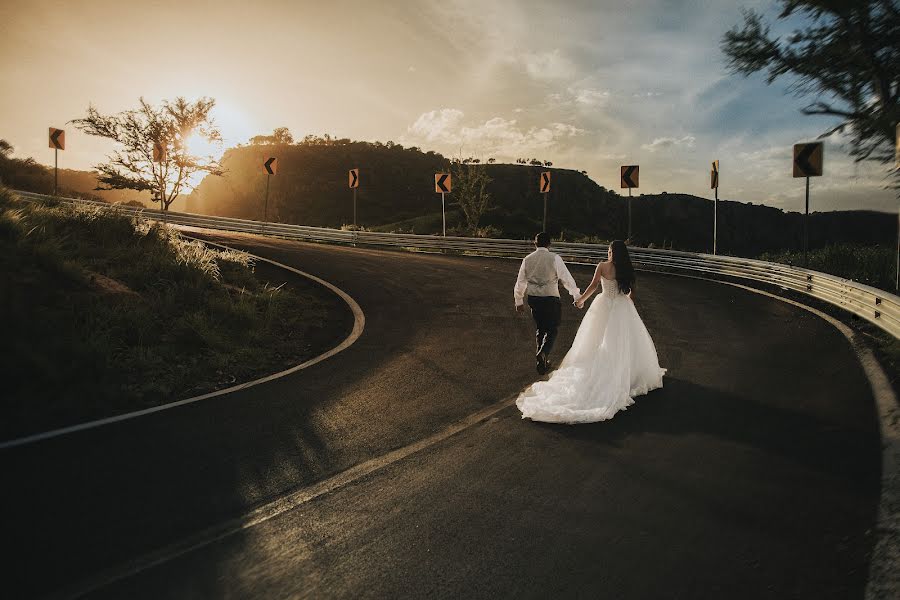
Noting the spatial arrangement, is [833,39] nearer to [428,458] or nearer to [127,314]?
[428,458]

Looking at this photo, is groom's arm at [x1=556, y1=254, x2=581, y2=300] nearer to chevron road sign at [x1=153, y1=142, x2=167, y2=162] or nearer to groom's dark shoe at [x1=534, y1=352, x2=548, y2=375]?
groom's dark shoe at [x1=534, y1=352, x2=548, y2=375]

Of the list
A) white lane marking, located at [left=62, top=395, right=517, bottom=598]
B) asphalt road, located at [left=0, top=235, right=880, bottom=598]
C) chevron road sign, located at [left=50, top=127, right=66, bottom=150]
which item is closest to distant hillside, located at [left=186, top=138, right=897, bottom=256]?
chevron road sign, located at [left=50, top=127, right=66, bottom=150]

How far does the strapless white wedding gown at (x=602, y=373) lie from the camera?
21.7ft

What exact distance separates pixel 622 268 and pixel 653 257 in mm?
13799

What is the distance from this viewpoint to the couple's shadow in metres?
5.25

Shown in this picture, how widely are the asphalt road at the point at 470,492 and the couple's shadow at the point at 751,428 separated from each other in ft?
0.10

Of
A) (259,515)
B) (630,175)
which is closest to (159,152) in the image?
(630,175)

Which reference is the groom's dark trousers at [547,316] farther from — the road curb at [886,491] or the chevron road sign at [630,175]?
the chevron road sign at [630,175]

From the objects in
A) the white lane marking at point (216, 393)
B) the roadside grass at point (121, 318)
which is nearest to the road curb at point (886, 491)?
the white lane marking at point (216, 393)

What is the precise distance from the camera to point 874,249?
17.9m

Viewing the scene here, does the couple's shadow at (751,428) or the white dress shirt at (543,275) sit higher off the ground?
the white dress shirt at (543,275)

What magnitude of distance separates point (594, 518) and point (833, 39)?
17380 mm

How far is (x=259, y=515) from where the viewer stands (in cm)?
443

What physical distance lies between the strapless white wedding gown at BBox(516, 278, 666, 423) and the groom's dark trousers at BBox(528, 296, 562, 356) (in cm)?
101
